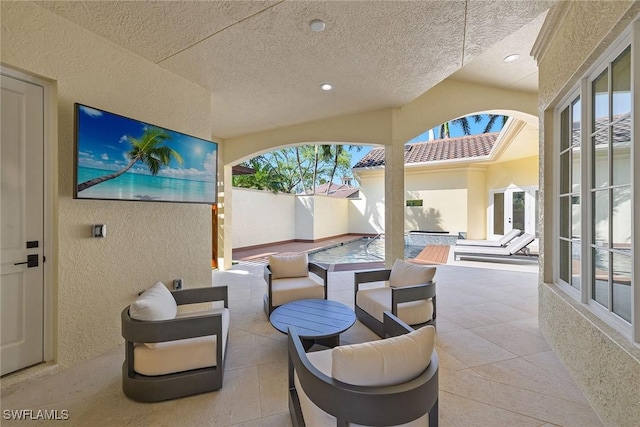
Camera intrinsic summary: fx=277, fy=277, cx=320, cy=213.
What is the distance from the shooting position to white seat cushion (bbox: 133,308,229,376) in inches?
87.7

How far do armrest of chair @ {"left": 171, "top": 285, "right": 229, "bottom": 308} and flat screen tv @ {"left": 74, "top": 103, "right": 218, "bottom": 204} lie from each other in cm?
121

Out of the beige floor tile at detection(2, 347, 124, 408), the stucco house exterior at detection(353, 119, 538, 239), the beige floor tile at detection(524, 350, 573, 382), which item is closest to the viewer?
the beige floor tile at detection(2, 347, 124, 408)

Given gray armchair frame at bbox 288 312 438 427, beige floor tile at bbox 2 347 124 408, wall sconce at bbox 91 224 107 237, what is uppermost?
wall sconce at bbox 91 224 107 237

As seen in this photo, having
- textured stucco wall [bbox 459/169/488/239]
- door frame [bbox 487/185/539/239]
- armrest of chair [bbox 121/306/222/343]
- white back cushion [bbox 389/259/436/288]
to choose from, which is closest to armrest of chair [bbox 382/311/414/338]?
white back cushion [bbox 389/259/436/288]

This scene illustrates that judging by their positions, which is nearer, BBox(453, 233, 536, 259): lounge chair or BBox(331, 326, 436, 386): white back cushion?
BBox(331, 326, 436, 386): white back cushion

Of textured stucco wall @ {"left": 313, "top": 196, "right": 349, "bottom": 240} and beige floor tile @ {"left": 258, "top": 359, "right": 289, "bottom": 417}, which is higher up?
textured stucco wall @ {"left": 313, "top": 196, "right": 349, "bottom": 240}

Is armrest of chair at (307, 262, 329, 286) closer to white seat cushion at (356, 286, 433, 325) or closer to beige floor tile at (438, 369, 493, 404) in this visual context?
white seat cushion at (356, 286, 433, 325)

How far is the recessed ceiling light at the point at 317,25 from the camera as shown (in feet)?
9.13

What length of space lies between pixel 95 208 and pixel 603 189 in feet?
15.7

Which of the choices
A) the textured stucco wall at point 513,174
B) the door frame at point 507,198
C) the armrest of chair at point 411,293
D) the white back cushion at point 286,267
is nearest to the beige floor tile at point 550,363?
the armrest of chair at point 411,293

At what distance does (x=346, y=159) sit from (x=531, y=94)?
14221 mm

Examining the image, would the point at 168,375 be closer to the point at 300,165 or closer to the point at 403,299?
the point at 403,299

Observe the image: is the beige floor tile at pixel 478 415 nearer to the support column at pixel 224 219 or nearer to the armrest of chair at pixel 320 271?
the armrest of chair at pixel 320 271

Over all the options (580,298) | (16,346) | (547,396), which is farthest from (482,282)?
(16,346)
